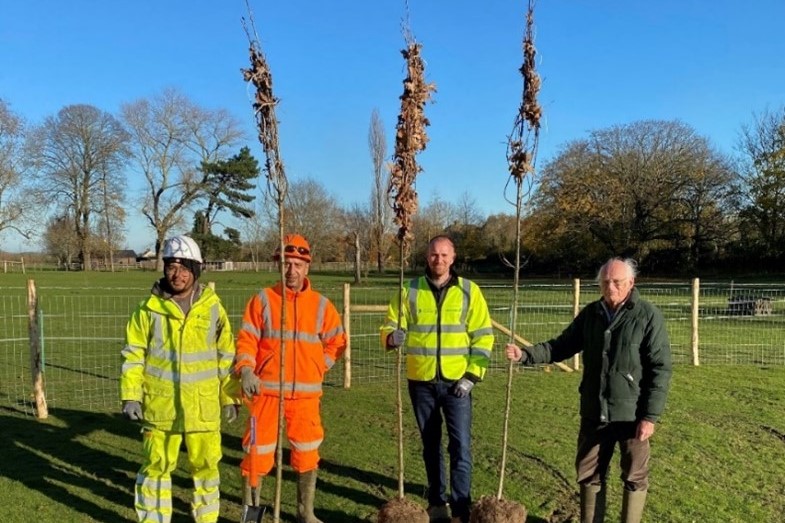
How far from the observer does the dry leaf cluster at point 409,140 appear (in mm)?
3893

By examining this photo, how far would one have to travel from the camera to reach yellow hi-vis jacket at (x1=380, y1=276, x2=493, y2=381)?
4.21m

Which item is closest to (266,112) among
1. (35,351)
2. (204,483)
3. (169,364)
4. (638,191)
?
(169,364)

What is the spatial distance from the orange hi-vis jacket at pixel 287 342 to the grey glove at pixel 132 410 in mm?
645

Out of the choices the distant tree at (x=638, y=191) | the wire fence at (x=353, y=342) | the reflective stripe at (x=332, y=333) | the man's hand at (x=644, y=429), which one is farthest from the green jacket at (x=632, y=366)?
the distant tree at (x=638, y=191)

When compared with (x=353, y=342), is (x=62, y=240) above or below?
above

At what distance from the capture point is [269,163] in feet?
10.5

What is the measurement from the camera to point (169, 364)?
12.8ft

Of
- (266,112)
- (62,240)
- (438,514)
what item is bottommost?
(438,514)

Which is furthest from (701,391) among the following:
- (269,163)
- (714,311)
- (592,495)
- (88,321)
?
(88,321)

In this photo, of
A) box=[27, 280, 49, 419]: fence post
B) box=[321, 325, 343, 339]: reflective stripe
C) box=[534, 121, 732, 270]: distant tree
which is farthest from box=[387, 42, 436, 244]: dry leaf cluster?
box=[534, 121, 732, 270]: distant tree

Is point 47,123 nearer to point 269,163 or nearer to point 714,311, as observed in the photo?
point 714,311

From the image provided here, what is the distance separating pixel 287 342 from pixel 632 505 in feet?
8.48

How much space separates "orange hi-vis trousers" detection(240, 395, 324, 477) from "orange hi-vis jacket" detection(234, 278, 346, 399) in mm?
76

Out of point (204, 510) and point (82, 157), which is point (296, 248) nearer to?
point (204, 510)
